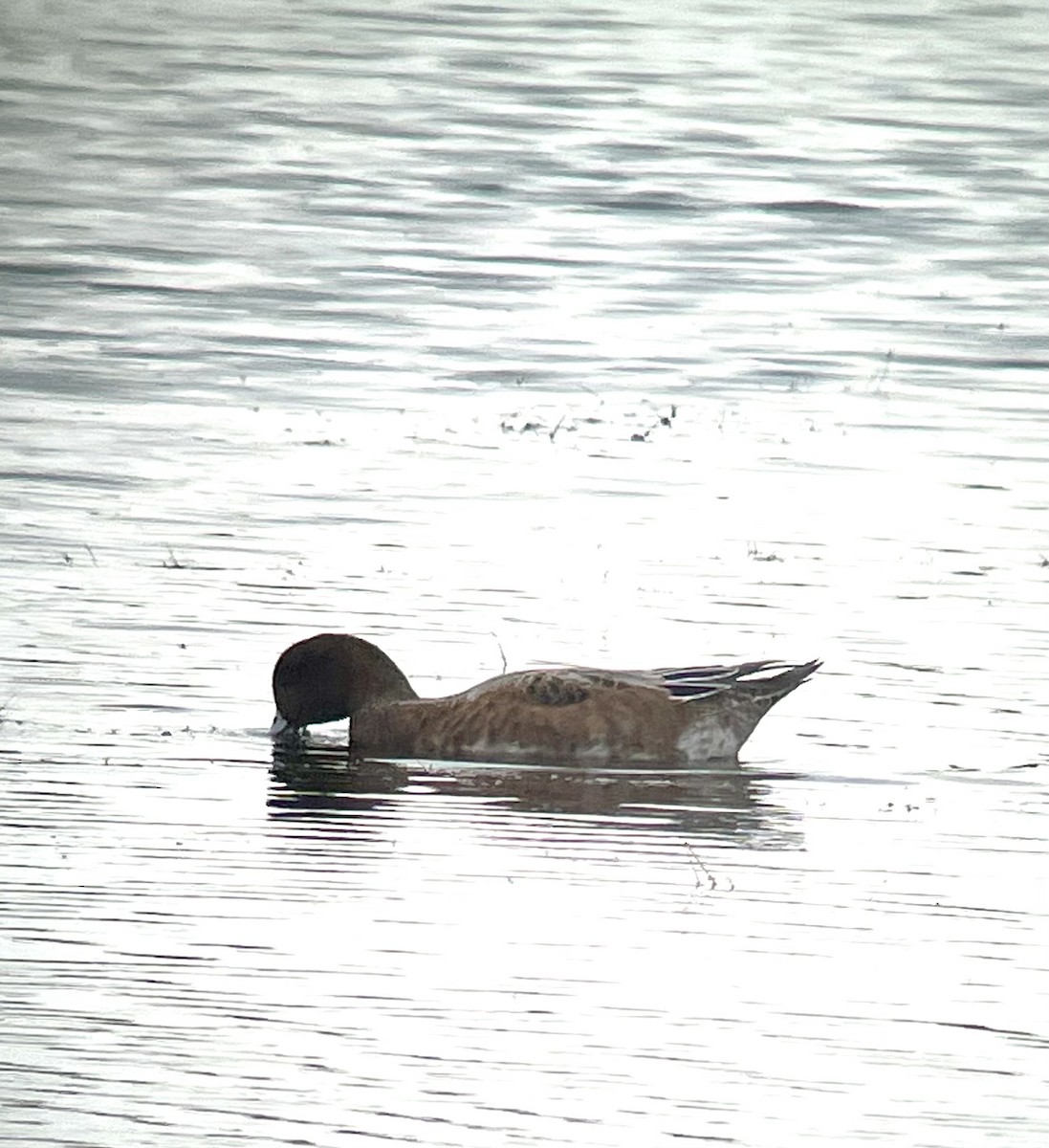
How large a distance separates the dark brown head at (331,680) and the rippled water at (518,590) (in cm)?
19

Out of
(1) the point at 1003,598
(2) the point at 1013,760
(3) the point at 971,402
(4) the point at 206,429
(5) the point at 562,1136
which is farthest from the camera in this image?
(3) the point at 971,402


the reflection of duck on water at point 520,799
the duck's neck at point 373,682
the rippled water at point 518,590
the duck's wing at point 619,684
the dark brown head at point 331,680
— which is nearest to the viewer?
the rippled water at point 518,590

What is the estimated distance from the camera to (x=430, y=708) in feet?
34.1

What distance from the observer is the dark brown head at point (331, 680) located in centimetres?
1038

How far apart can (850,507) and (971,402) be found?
3174 mm

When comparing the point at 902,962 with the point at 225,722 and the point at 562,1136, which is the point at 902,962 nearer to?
the point at 562,1136

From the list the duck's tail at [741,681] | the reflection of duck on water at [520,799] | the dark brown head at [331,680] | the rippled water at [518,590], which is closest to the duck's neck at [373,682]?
the dark brown head at [331,680]

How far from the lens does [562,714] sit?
405 inches

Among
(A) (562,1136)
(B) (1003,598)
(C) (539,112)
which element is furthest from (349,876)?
(C) (539,112)

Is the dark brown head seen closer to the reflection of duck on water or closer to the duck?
the duck

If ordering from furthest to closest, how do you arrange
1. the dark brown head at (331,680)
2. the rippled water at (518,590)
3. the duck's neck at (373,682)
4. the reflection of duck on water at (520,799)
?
the duck's neck at (373,682) < the dark brown head at (331,680) < the reflection of duck on water at (520,799) < the rippled water at (518,590)

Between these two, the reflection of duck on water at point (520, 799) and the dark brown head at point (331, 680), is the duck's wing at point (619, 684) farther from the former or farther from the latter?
the dark brown head at point (331, 680)

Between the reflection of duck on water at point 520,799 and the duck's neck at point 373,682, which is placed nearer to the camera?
the reflection of duck on water at point 520,799

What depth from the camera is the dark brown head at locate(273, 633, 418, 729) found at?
10383mm
